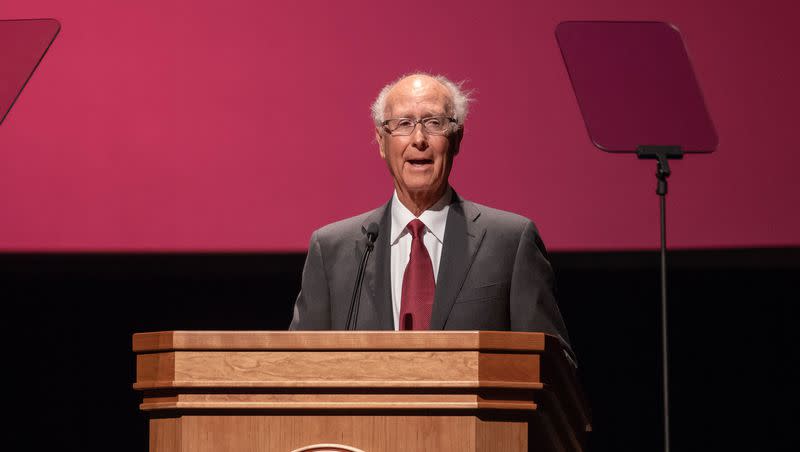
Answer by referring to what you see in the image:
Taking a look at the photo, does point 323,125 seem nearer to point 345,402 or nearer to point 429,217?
point 429,217

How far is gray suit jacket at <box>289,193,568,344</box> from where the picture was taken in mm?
1984

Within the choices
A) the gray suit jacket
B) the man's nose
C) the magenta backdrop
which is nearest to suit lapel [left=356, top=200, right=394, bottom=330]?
the gray suit jacket

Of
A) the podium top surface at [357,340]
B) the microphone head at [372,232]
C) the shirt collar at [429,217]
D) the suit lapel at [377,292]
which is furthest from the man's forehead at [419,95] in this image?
the podium top surface at [357,340]

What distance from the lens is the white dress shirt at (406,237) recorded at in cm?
204

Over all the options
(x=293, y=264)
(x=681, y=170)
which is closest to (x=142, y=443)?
(x=293, y=264)

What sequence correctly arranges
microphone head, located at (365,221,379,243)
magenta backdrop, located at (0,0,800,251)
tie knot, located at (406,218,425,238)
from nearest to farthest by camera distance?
microphone head, located at (365,221,379,243) < tie knot, located at (406,218,425,238) < magenta backdrop, located at (0,0,800,251)

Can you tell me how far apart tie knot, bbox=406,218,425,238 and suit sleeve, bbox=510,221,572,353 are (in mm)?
179

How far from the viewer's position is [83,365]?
9.50ft

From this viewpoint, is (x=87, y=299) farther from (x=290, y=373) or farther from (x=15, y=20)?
(x=290, y=373)

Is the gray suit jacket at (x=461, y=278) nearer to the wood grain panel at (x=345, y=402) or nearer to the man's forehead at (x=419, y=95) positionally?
the man's forehead at (x=419, y=95)

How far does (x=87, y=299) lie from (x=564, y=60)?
126 cm

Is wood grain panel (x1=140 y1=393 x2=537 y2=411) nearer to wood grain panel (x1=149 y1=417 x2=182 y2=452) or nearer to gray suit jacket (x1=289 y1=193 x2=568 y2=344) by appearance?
wood grain panel (x1=149 y1=417 x2=182 y2=452)

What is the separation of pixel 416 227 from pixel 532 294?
24cm

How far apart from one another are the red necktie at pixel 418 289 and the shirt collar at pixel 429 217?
0.09 meters
